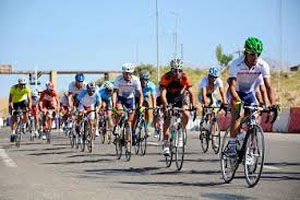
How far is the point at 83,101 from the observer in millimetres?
16250

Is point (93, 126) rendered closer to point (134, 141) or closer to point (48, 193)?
point (134, 141)

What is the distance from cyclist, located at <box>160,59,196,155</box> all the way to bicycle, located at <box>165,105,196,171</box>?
0.16m

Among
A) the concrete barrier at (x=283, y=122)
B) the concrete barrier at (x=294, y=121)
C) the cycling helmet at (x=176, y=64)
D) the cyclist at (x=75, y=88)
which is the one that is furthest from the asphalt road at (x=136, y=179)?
the concrete barrier at (x=283, y=122)

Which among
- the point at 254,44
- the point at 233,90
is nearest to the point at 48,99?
the point at 233,90

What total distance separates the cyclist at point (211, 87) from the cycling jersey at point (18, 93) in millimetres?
6041

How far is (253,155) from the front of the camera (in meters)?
7.99

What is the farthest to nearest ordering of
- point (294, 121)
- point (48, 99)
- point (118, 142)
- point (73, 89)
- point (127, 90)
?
1. point (294, 121)
2. point (48, 99)
3. point (73, 89)
4. point (127, 90)
5. point (118, 142)

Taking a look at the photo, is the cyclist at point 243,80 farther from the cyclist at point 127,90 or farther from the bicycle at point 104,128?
the bicycle at point 104,128

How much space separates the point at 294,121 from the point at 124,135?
13.7 metres

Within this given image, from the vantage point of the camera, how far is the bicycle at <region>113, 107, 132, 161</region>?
12.8 m

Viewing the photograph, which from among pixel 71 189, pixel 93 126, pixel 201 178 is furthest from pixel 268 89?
pixel 93 126

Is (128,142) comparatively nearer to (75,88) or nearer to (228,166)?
(228,166)

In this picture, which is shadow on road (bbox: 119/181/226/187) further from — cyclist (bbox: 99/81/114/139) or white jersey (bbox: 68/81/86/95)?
cyclist (bbox: 99/81/114/139)

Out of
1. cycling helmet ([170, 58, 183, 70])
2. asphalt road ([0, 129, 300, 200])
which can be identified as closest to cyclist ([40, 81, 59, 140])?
asphalt road ([0, 129, 300, 200])
